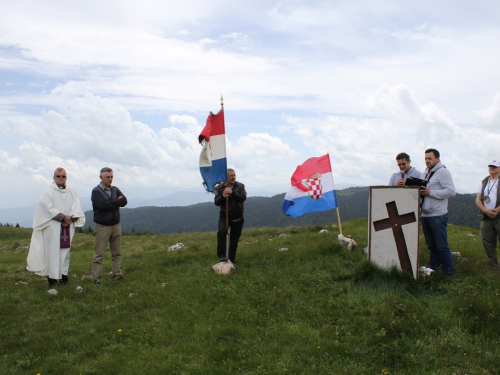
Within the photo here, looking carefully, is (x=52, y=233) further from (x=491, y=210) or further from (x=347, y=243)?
(x=491, y=210)

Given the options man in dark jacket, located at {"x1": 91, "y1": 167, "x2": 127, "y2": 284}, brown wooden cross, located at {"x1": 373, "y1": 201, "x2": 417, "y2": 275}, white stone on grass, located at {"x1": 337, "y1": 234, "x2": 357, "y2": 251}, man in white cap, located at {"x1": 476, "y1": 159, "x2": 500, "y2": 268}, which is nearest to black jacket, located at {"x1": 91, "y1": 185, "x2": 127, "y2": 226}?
man in dark jacket, located at {"x1": 91, "y1": 167, "x2": 127, "y2": 284}

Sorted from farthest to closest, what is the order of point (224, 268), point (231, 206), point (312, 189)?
point (312, 189) < point (231, 206) < point (224, 268)

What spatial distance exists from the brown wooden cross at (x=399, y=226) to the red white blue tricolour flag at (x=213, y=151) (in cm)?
447

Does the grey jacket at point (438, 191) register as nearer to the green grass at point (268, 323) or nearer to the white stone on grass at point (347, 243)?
the green grass at point (268, 323)

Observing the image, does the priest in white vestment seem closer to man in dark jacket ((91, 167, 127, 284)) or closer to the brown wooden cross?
man in dark jacket ((91, 167, 127, 284))

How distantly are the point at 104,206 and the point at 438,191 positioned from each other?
8529mm

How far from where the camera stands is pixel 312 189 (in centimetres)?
1329

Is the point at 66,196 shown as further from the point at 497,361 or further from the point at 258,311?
the point at 497,361

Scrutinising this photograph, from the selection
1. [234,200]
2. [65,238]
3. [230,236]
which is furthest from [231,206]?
[65,238]

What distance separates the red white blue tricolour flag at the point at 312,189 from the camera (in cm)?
1316

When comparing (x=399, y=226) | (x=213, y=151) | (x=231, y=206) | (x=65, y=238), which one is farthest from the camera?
(x=65, y=238)

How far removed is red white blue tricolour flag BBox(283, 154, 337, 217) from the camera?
1316 cm

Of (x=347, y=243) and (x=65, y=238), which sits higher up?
(x=65, y=238)

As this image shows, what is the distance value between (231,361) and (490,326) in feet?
13.0
